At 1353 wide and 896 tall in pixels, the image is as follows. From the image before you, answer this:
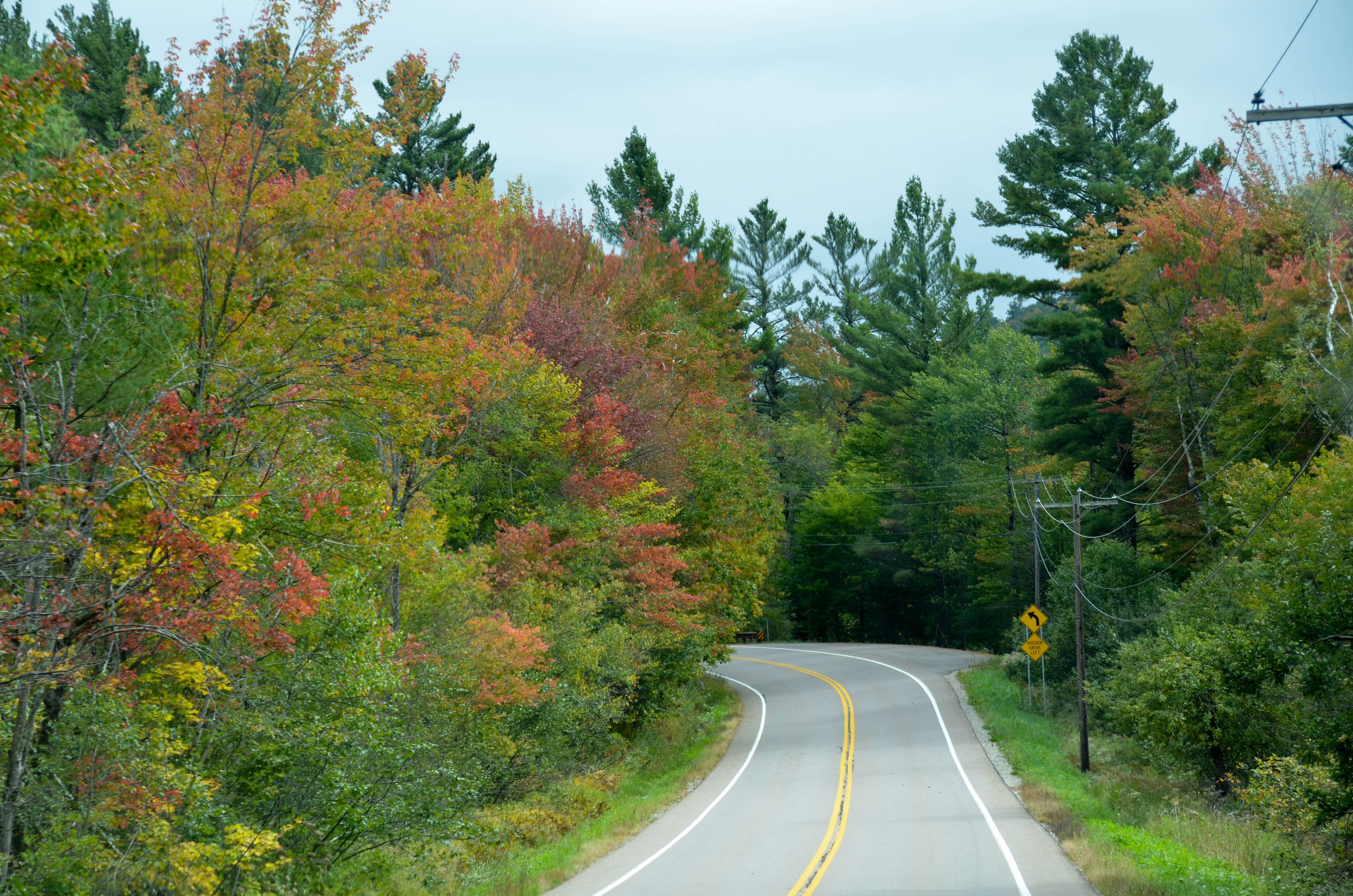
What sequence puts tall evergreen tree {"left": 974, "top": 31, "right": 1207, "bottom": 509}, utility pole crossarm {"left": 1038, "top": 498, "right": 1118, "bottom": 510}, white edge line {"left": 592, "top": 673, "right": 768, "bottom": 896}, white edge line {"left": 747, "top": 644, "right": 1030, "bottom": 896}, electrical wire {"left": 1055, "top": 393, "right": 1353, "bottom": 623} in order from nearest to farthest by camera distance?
white edge line {"left": 592, "top": 673, "right": 768, "bottom": 896} < white edge line {"left": 747, "top": 644, "right": 1030, "bottom": 896} < electrical wire {"left": 1055, "top": 393, "right": 1353, "bottom": 623} < utility pole crossarm {"left": 1038, "top": 498, "right": 1118, "bottom": 510} < tall evergreen tree {"left": 974, "top": 31, "right": 1207, "bottom": 509}

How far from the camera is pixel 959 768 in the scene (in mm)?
23422

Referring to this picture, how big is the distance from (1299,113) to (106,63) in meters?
34.3

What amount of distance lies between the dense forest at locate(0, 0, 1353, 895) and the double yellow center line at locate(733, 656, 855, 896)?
486cm

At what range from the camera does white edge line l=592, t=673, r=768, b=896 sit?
1296cm

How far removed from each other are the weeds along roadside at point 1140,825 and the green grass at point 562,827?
743 cm

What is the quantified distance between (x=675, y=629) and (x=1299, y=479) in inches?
639

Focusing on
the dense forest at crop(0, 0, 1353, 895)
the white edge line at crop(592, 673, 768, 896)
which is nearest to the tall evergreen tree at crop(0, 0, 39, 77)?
the dense forest at crop(0, 0, 1353, 895)

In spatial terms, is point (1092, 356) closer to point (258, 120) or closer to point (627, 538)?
A: point (627, 538)

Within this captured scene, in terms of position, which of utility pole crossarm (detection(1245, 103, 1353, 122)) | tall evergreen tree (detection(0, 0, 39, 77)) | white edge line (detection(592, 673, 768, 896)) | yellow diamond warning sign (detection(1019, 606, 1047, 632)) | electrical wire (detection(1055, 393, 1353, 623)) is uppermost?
tall evergreen tree (detection(0, 0, 39, 77))

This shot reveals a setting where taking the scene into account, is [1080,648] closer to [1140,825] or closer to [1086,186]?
[1140,825]

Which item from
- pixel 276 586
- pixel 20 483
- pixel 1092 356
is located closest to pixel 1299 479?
pixel 1092 356

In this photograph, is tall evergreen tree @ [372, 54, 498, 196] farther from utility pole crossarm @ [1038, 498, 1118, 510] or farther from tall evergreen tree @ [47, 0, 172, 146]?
utility pole crossarm @ [1038, 498, 1118, 510]

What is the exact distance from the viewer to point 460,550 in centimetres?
2508

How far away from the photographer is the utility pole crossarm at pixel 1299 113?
9586 millimetres
